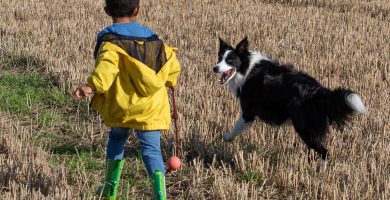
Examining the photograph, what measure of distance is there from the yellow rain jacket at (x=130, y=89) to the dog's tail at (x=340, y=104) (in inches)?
56.2

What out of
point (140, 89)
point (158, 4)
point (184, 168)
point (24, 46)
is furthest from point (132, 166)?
point (158, 4)

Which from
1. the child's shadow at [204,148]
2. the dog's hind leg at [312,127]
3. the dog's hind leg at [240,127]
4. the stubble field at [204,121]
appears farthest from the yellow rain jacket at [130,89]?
the dog's hind leg at [240,127]

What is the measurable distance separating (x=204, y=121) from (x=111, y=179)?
6.10ft

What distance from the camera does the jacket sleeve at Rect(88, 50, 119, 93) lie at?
329cm

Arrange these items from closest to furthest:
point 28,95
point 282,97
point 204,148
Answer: point 282,97, point 204,148, point 28,95

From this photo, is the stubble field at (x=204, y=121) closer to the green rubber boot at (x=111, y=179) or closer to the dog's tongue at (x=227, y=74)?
the green rubber boot at (x=111, y=179)

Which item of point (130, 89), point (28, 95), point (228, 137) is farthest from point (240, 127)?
point (28, 95)

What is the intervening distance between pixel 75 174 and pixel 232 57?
1872mm

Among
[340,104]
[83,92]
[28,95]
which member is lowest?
[28,95]

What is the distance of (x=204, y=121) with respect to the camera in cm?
558

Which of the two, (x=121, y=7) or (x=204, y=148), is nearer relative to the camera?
(x=121, y=7)

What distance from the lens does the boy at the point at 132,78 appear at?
11.0ft

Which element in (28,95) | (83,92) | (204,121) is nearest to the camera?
(83,92)

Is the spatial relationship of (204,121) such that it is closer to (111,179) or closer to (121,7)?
(111,179)
